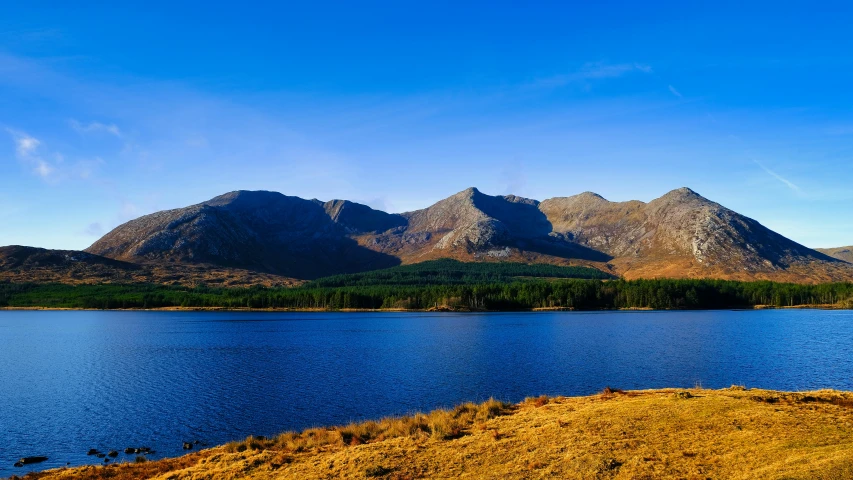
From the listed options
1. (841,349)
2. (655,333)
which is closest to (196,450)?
(841,349)

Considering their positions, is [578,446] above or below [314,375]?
above

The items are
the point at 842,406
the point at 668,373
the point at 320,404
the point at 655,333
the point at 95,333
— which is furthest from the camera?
the point at 95,333

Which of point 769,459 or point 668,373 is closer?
point 769,459

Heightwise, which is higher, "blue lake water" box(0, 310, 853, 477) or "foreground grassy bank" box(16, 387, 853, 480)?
"foreground grassy bank" box(16, 387, 853, 480)

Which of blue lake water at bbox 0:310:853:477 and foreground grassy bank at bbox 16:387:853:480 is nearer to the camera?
foreground grassy bank at bbox 16:387:853:480

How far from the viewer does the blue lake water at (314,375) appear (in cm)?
4250

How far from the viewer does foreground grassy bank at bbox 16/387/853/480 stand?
21.5 meters

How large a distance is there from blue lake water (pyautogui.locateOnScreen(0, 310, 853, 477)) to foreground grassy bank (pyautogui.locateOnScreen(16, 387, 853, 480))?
401 inches

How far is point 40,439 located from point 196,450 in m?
13.3

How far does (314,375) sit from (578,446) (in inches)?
1823

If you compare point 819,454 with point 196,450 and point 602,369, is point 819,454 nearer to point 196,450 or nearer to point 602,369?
point 196,450

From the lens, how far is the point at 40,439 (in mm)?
39188

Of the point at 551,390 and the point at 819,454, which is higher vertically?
the point at 819,454

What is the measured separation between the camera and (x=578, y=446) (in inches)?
967
